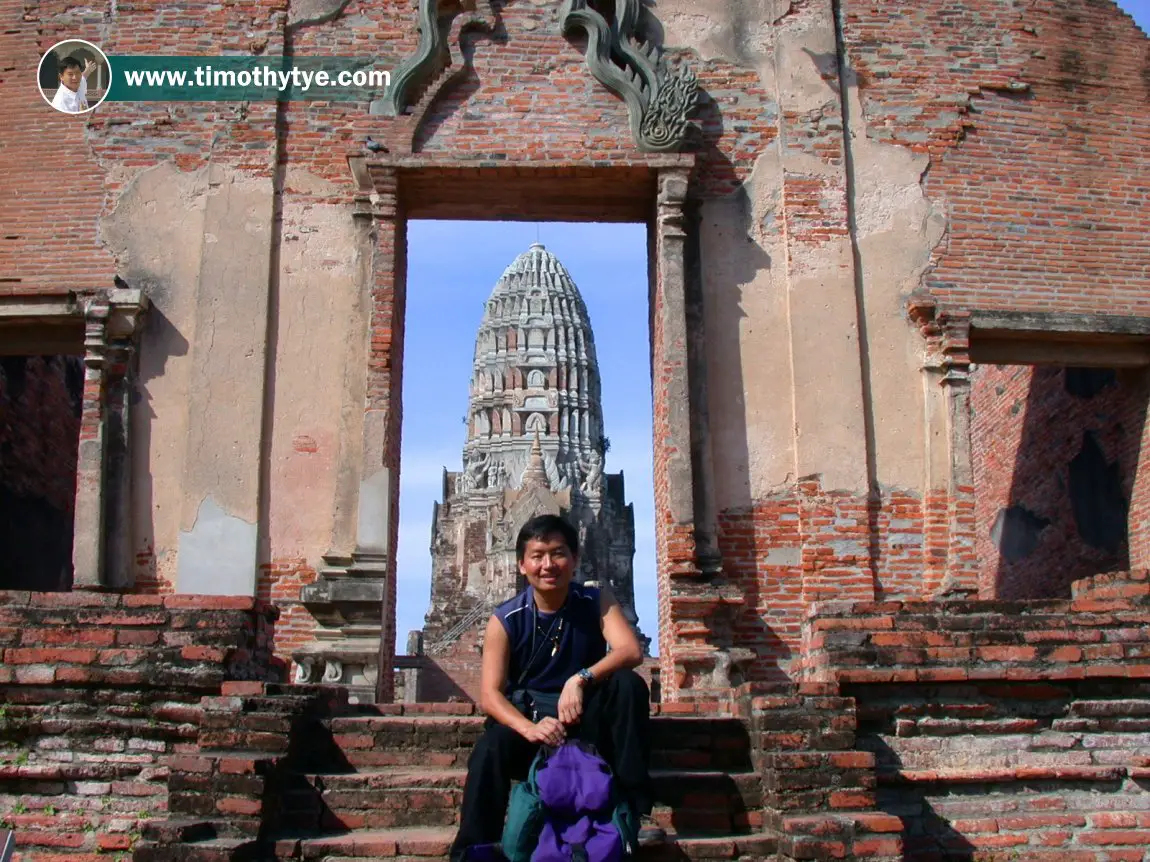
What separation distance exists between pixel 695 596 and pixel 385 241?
3599 millimetres

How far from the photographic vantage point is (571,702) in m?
4.84

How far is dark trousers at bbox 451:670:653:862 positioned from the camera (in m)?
4.80

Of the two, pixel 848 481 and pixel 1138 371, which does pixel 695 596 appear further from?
pixel 1138 371

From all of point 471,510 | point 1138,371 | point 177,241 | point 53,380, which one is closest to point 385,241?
point 177,241

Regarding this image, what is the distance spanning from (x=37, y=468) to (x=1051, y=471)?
10041 mm

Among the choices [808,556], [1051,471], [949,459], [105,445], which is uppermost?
[1051,471]

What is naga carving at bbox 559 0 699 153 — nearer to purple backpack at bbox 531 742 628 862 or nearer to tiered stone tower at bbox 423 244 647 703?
purple backpack at bbox 531 742 628 862

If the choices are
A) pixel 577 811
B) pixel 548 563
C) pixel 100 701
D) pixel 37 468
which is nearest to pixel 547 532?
pixel 548 563

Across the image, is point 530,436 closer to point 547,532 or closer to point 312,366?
point 312,366

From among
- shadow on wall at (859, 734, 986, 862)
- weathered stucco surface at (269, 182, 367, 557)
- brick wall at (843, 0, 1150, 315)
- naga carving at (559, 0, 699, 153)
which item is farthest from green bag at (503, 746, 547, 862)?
brick wall at (843, 0, 1150, 315)

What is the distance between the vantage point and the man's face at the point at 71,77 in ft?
34.7

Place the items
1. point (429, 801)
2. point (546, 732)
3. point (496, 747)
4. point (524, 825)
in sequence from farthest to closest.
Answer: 1. point (429, 801)
2. point (496, 747)
3. point (546, 732)
4. point (524, 825)

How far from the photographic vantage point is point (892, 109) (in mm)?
10617

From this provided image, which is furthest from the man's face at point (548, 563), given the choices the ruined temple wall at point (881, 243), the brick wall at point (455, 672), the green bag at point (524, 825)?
the brick wall at point (455, 672)
